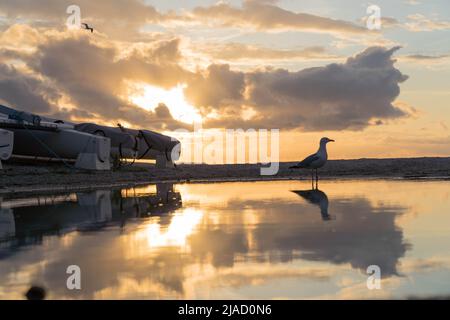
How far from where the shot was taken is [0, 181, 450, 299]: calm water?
24.9ft

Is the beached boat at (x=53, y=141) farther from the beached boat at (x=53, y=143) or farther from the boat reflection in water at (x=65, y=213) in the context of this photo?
the boat reflection in water at (x=65, y=213)

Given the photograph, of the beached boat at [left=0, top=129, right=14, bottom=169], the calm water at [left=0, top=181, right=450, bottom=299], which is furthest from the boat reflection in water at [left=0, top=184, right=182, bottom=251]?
the beached boat at [left=0, top=129, right=14, bottom=169]

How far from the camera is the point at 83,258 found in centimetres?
981

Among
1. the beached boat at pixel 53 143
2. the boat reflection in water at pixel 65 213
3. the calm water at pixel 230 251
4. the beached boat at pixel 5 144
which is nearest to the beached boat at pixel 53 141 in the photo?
the beached boat at pixel 53 143

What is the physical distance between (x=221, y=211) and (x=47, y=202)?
752cm

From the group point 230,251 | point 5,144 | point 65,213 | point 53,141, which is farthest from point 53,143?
point 230,251

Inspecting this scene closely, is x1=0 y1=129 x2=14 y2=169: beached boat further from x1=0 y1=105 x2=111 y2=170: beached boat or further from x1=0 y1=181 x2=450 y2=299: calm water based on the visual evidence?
x1=0 y1=181 x2=450 y2=299: calm water

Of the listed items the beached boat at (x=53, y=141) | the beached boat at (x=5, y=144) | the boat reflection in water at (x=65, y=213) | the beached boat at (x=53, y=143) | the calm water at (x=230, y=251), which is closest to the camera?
the calm water at (x=230, y=251)

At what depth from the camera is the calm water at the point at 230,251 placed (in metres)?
7.59

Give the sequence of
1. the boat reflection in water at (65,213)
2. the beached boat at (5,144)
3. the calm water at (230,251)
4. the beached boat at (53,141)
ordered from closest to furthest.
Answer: the calm water at (230,251) < the boat reflection in water at (65,213) < the beached boat at (5,144) < the beached boat at (53,141)

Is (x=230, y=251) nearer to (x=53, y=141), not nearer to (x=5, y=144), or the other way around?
(x=5, y=144)

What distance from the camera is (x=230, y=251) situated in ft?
34.0
